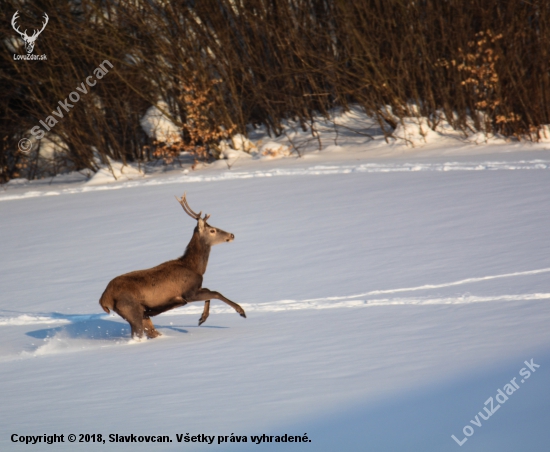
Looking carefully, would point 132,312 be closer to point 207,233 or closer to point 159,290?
point 159,290

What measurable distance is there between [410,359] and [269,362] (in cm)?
109

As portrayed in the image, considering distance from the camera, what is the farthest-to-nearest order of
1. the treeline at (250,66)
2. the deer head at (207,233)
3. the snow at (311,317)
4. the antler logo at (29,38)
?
the antler logo at (29,38)
the treeline at (250,66)
the deer head at (207,233)
the snow at (311,317)

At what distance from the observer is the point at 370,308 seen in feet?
25.9

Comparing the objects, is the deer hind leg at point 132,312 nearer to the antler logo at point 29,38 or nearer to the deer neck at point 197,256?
the deer neck at point 197,256

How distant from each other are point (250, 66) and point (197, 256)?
17290 mm

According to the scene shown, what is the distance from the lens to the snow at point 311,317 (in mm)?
4867

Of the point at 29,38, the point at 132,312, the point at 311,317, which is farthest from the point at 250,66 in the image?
the point at 132,312

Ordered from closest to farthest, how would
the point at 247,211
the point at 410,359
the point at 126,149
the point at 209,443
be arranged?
the point at 209,443
the point at 410,359
the point at 247,211
the point at 126,149

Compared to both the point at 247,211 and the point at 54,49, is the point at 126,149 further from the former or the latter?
the point at 247,211

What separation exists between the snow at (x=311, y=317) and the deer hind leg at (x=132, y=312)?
0.17 m

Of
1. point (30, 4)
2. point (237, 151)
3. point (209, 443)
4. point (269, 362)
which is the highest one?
point (30, 4)

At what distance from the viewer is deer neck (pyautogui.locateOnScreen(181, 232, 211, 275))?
781cm

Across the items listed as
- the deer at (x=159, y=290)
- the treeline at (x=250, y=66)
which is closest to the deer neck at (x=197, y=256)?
the deer at (x=159, y=290)

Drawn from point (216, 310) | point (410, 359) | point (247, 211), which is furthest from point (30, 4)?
point (410, 359)
